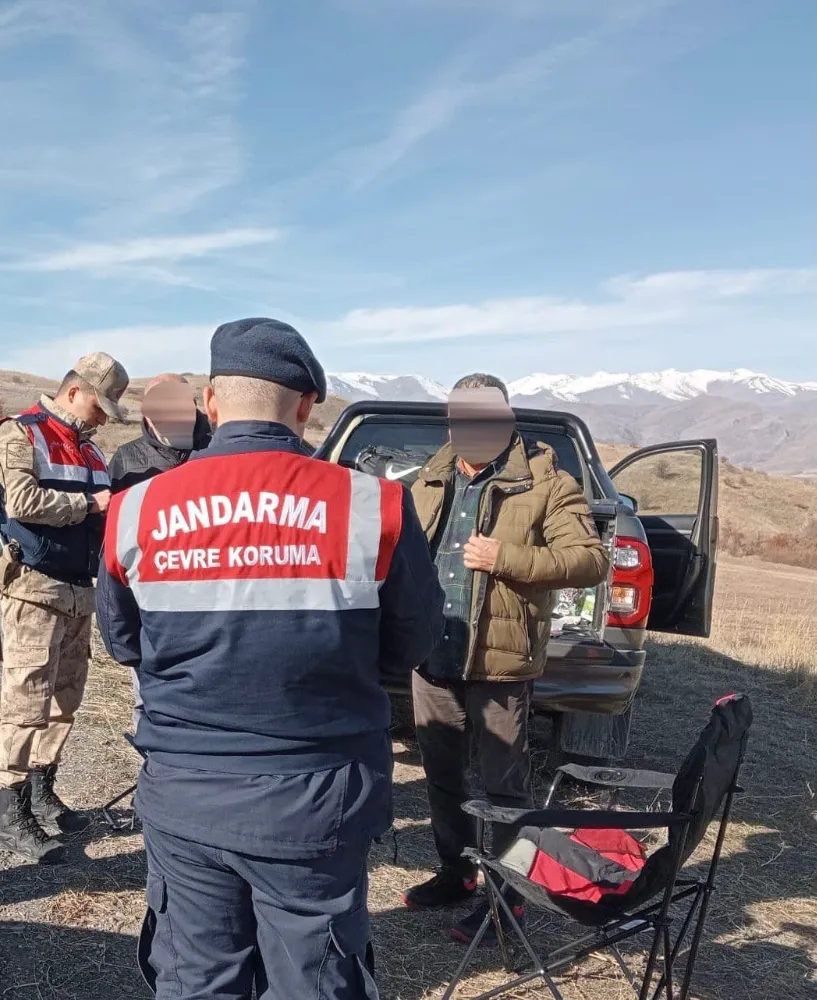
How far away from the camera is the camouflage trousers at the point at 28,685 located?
3.17 meters

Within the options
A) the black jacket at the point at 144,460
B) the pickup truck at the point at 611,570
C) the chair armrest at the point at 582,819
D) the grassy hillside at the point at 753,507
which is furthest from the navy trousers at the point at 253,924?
the grassy hillside at the point at 753,507

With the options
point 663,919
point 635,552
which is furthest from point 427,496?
point 663,919

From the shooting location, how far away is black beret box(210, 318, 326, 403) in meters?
1.58

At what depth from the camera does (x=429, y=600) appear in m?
1.69

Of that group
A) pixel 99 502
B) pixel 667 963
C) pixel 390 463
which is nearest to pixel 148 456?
pixel 99 502

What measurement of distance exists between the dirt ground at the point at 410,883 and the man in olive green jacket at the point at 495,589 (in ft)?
0.96

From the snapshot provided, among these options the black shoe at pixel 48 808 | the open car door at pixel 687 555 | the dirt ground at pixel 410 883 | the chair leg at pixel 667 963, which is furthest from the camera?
the open car door at pixel 687 555

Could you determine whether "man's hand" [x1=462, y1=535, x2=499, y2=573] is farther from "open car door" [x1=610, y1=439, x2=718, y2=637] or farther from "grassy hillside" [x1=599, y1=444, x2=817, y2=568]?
"grassy hillside" [x1=599, y1=444, x2=817, y2=568]

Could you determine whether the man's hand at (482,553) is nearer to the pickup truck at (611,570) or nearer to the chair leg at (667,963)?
the pickup truck at (611,570)

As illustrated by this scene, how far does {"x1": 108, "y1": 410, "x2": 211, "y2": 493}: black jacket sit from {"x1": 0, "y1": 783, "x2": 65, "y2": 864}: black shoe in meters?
1.17

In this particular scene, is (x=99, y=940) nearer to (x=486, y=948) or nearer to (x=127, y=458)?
(x=486, y=948)

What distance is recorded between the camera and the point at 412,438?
5090 millimetres

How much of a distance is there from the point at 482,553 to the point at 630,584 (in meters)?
1.26

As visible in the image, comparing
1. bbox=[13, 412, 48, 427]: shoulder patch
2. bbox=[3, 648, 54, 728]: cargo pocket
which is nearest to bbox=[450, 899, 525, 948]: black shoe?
bbox=[3, 648, 54, 728]: cargo pocket
